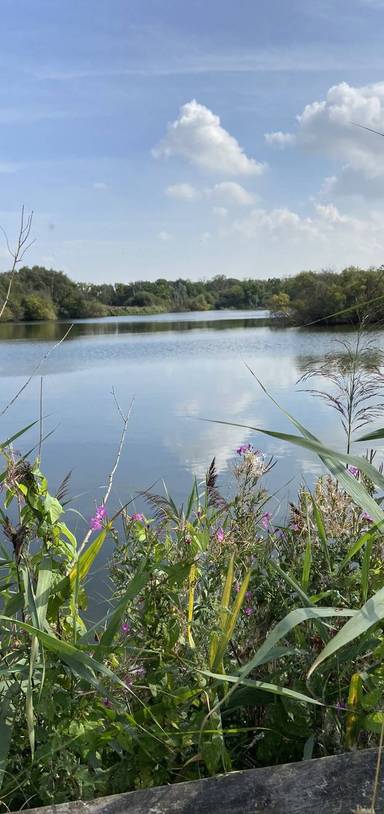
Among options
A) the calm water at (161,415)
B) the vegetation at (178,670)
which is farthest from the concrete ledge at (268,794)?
the calm water at (161,415)

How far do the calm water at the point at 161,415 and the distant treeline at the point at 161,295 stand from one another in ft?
49.2

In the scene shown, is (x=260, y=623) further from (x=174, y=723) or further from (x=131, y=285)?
(x=131, y=285)

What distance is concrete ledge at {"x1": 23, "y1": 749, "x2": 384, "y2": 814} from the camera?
3.20ft

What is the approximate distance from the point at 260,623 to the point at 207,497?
0.41 m

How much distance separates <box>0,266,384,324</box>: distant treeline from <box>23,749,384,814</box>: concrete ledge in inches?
1221

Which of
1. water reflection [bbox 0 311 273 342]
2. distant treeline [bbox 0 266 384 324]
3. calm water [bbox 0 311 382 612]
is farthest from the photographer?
distant treeline [bbox 0 266 384 324]

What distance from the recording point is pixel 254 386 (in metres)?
13.6

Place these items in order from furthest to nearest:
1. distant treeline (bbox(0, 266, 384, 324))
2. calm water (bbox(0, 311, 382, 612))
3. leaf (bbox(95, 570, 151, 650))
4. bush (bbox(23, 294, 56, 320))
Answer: bush (bbox(23, 294, 56, 320)), distant treeline (bbox(0, 266, 384, 324)), calm water (bbox(0, 311, 382, 612)), leaf (bbox(95, 570, 151, 650))

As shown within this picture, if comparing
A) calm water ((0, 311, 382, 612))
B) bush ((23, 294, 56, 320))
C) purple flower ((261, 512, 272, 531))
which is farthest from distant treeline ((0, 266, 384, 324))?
purple flower ((261, 512, 272, 531))

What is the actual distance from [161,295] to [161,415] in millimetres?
76265

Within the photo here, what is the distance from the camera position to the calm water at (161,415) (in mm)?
6496

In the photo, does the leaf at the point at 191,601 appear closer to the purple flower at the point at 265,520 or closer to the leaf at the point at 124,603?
the leaf at the point at 124,603

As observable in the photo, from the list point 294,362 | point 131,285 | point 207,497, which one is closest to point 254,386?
point 294,362

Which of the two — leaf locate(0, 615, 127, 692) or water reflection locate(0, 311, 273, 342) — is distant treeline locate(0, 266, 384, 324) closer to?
water reflection locate(0, 311, 273, 342)
